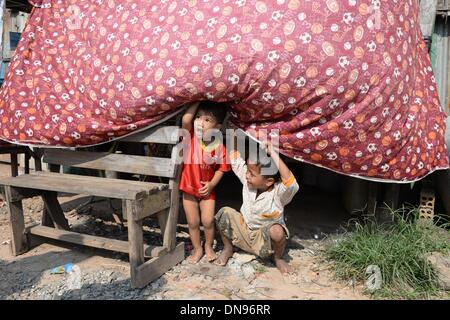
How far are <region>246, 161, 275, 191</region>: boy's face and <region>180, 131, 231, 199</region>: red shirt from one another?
248mm

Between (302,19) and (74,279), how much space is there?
260 cm

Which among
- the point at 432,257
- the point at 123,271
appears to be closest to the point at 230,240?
the point at 123,271

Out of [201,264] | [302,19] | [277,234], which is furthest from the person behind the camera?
[201,264]

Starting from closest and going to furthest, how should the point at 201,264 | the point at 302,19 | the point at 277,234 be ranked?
the point at 302,19
the point at 277,234
the point at 201,264

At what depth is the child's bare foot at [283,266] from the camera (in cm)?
344

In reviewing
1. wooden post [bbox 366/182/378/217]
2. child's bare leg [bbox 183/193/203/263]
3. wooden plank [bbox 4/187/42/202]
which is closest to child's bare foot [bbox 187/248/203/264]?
child's bare leg [bbox 183/193/203/263]

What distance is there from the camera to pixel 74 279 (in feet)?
10.7

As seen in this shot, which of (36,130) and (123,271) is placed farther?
(36,130)

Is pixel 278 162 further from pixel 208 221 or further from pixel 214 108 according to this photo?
pixel 208 221

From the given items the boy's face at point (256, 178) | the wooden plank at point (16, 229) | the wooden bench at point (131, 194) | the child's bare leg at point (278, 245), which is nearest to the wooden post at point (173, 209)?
the wooden bench at point (131, 194)

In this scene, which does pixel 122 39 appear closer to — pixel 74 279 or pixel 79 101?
pixel 79 101

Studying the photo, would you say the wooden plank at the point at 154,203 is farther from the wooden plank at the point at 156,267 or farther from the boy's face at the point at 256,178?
the boy's face at the point at 256,178

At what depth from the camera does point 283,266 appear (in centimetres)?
347

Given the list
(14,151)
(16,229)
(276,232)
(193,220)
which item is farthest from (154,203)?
(14,151)
